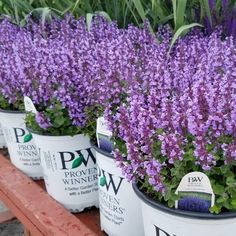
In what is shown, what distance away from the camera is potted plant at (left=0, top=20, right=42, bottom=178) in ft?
3.83

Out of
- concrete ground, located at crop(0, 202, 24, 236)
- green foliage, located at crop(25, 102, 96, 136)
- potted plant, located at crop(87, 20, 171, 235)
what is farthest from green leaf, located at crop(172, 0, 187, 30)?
concrete ground, located at crop(0, 202, 24, 236)

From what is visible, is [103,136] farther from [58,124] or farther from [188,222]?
[188,222]

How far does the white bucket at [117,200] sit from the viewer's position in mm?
916

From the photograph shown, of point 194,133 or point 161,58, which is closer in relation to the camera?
point 194,133

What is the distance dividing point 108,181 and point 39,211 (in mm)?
279

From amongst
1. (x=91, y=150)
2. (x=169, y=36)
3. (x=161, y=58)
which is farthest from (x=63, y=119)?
(x=169, y=36)

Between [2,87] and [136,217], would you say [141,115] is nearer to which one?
[136,217]

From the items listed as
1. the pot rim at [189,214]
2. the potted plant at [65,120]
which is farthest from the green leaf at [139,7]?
the pot rim at [189,214]

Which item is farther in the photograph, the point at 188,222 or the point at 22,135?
the point at 22,135

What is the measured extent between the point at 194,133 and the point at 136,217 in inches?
13.3

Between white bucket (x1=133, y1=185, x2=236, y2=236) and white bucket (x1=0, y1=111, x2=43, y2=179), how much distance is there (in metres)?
0.63

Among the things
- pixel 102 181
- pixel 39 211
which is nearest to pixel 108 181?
pixel 102 181

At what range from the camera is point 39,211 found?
113cm

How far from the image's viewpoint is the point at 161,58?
0.96 meters
